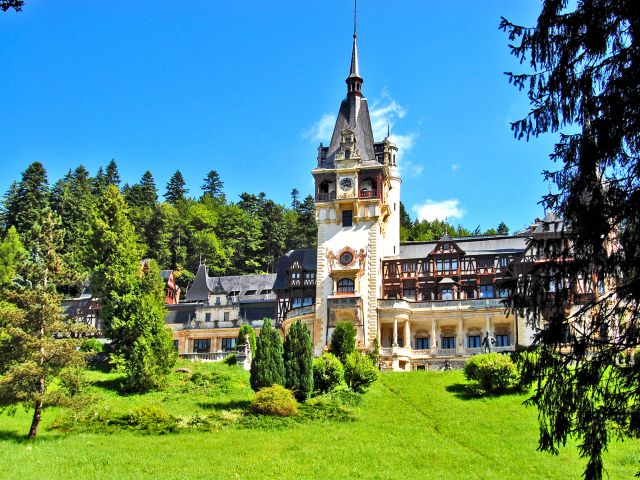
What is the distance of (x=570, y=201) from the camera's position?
1345cm

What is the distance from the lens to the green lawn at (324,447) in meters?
29.0

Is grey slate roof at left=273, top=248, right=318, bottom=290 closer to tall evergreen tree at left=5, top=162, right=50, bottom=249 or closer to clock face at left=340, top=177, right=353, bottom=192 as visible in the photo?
clock face at left=340, top=177, right=353, bottom=192

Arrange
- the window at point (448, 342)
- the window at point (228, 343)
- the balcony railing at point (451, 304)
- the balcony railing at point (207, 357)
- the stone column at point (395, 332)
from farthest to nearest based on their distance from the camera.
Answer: the window at point (228, 343) < the window at point (448, 342) < the balcony railing at point (451, 304) < the stone column at point (395, 332) < the balcony railing at point (207, 357)

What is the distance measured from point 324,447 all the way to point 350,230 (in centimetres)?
3497

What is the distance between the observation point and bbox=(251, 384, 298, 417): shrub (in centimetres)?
3903

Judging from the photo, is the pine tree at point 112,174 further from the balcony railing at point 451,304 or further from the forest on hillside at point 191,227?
the balcony railing at point 451,304

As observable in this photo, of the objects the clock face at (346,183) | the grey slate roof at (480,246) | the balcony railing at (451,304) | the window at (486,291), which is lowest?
the balcony railing at (451,304)

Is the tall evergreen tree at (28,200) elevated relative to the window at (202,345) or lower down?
elevated

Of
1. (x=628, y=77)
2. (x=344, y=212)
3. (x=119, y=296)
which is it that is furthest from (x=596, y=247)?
(x=344, y=212)

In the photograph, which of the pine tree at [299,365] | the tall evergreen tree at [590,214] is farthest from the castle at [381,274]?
the tall evergreen tree at [590,214]

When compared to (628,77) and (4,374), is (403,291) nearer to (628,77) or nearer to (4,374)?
(4,374)

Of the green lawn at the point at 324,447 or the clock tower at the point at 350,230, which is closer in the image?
the green lawn at the point at 324,447

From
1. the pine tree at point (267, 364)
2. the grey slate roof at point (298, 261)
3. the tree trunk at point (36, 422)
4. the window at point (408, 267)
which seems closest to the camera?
the tree trunk at point (36, 422)

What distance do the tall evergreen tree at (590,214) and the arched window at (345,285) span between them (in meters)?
50.6
